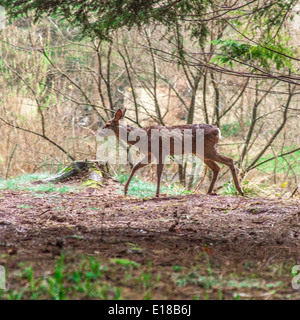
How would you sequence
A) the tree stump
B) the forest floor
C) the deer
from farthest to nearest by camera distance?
the tree stump
the deer
the forest floor

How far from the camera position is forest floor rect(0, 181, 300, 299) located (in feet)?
7.82

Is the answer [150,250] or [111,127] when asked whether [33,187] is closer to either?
[111,127]

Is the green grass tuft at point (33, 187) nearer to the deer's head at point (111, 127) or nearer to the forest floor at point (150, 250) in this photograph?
the deer's head at point (111, 127)

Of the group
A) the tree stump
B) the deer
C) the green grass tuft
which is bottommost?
the green grass tuft

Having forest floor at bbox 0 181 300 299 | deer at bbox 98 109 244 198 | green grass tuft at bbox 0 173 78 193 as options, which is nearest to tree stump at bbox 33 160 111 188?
green grass tuft at bbox 0 173 78 193

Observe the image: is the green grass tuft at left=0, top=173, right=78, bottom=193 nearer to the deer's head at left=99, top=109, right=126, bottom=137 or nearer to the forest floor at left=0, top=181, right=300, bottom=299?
the deer's head at left=99, top=109, right=126, bottom=137

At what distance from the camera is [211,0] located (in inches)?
186

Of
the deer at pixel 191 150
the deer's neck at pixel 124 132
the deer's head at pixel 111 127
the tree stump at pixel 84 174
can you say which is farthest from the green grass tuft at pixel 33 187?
the deer's neck at pixel 124 132

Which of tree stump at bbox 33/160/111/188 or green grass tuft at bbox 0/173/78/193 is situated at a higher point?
tree stump at bbox 33/160/111/188

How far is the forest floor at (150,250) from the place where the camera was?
2.38 m

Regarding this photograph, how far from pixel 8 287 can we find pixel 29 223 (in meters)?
2.13

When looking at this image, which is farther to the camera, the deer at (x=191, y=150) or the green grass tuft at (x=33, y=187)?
the deer at (x=191, y=150)

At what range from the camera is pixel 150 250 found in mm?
3250
